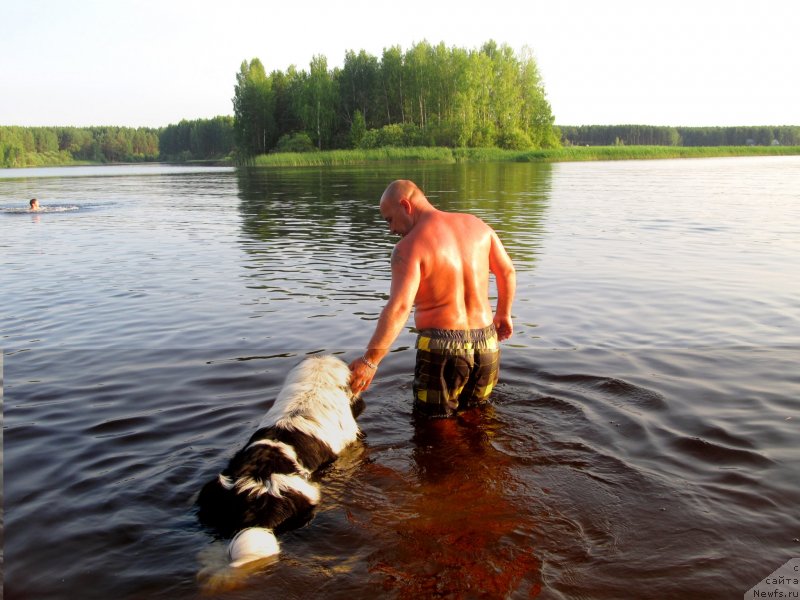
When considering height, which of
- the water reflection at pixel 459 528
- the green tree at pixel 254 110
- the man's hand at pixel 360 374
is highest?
the green tree at pixel 254 110

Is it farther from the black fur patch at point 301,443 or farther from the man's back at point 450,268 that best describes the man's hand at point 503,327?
the black fur patch at point 301,443

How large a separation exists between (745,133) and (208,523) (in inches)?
7965

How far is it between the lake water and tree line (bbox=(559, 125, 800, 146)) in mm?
174161

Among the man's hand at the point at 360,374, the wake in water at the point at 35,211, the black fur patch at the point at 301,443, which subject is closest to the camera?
the black fur patch at the point at 301,443

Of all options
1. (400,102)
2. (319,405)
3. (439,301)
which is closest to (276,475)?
(319,405)

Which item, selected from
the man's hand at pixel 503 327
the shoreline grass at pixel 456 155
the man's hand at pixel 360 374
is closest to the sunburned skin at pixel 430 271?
the man's hand at pixel 360 374

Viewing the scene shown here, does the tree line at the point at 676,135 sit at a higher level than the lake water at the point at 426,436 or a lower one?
higher

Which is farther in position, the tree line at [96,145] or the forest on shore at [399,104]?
the tree line at [96,145]

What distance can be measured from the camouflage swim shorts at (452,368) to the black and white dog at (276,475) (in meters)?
0.85

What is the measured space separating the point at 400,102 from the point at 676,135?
12506 cm

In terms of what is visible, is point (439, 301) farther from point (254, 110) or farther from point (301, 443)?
point (254, 110)

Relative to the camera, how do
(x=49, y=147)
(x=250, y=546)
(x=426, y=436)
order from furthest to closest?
(x=49, y=147) → (x=426, y=436) → (x=250, y=546)

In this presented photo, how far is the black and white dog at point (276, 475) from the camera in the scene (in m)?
3.90

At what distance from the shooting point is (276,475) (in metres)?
4.09
